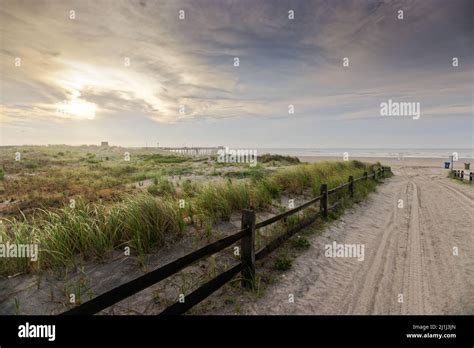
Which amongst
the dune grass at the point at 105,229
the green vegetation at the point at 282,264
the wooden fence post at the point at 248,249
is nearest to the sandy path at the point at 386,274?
the green vegetation at the point at 282,264

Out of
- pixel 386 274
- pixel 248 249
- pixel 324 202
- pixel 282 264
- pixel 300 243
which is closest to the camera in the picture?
pixel 248 249

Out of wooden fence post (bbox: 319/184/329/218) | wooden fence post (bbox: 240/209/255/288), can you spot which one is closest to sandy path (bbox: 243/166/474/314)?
wooden fence post (bbox: 240/209/255/288)

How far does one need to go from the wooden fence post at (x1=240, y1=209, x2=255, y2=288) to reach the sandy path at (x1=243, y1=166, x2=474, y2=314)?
371 mm

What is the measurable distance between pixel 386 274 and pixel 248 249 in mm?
2829

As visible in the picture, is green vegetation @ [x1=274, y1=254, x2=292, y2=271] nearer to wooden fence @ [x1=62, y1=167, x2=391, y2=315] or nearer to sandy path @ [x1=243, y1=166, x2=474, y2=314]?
sandy path @ [x1=243, y1=166, x2=474, y2=314]

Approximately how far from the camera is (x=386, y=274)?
4.33 m

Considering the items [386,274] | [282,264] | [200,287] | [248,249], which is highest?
[248,249]

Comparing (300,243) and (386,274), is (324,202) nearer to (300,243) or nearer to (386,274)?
(300,243)

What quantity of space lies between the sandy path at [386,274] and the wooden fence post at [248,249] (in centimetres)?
37

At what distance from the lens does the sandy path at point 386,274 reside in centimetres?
343

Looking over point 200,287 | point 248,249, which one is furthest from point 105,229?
point 248,249

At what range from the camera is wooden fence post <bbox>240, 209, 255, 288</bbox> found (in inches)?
147

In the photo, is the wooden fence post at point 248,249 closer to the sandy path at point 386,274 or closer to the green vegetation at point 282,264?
the sandy path at point 386,274
